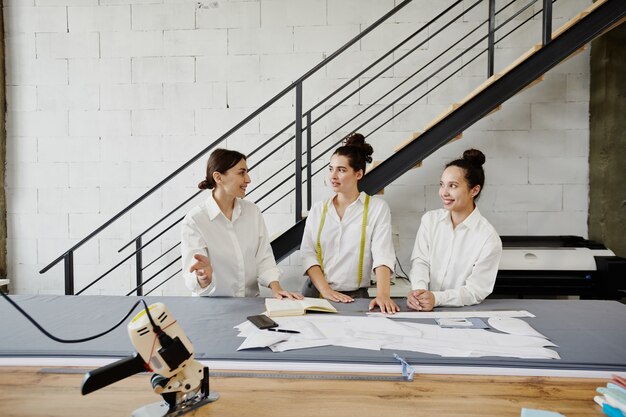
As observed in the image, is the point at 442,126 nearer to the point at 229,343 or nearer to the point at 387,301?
the point at 387,301

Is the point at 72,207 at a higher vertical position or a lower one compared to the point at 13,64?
lower

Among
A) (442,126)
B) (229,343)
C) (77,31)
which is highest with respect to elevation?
(77,31)

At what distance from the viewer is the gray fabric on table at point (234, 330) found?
1.05 meters

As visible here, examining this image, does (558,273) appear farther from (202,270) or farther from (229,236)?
(202,270)

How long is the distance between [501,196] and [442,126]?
1.18 metres

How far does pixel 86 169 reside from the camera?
386cm

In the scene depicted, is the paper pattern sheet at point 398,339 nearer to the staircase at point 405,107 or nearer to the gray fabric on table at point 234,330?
the gray fabric on table at point 234,330

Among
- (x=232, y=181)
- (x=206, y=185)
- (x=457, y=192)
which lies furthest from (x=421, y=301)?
(x=206, y=185)

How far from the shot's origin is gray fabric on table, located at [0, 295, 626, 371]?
105 centimetres

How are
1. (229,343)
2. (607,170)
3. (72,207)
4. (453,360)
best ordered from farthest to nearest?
(72,207) → (607,170) → (229,343) → (453,360)

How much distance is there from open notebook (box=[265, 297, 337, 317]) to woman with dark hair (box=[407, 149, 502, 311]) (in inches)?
17.9

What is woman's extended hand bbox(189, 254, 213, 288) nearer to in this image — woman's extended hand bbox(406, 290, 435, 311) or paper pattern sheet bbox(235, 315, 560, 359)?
paper pattern sheet bbox(235, 315, 560, 359)

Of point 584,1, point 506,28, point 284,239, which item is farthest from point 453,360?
point 584,1

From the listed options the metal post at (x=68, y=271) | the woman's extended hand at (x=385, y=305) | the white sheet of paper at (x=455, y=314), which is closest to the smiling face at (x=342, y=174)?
the woman's extended hand at (x=385, y=305)
